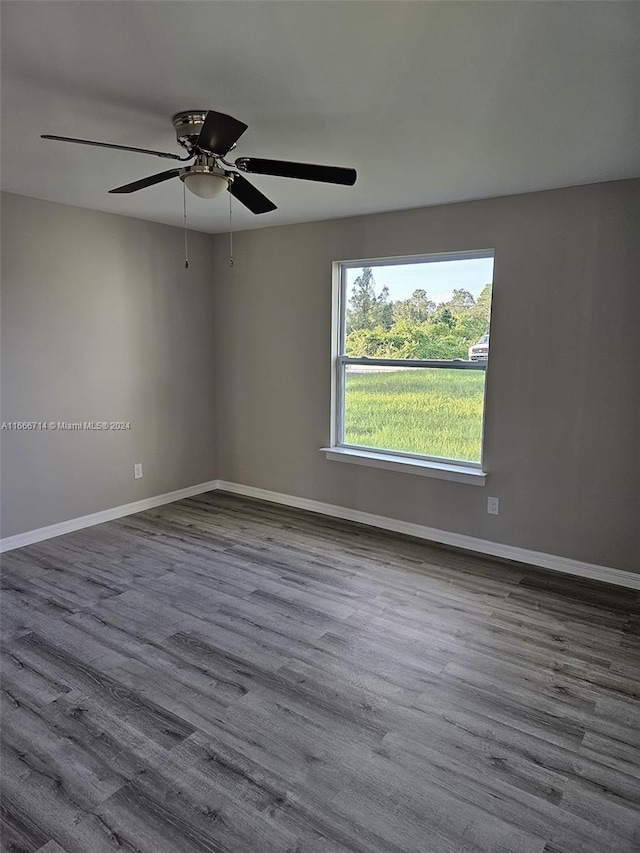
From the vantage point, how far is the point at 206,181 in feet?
7.58

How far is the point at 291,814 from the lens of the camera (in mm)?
1729

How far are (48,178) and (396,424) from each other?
9.31 feet

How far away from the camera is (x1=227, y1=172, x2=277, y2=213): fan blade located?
7.79 feet

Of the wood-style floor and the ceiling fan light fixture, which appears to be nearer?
the wood-style floor

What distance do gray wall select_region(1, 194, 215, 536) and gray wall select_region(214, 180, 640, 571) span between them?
0.95 metres

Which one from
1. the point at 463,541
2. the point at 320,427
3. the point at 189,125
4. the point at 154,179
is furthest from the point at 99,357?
the point at 463,541

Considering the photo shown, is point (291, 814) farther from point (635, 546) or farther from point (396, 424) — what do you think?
point (396, 424)

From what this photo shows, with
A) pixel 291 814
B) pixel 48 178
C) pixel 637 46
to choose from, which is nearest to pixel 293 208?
pixel 48 178

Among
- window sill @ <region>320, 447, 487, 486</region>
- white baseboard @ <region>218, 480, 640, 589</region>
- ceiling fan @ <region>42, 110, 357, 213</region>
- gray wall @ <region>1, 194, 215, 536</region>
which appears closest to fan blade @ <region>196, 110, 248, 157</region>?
ceiling fan @ <region>42, 110, 357, 213</region>

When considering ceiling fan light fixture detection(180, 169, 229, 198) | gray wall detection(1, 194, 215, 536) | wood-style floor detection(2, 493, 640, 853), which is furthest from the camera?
gray wall detection(1, 194, 215, 536)

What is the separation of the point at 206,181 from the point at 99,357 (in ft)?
7.64

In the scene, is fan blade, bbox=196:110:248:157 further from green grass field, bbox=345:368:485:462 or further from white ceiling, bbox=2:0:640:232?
green grass field, bbox=345:368:485:462

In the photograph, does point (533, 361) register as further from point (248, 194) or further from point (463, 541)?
point (248, 194)

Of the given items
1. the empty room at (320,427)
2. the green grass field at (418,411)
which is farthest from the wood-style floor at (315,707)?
the green grass field at (418,411)
